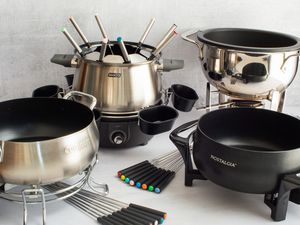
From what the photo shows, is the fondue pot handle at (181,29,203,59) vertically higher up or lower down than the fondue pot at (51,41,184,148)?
higher up

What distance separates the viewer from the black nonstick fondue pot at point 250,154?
24.0 inches

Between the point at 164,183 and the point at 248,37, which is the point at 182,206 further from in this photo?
the point at 248,37

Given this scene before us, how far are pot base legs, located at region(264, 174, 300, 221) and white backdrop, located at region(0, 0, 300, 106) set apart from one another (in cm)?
56

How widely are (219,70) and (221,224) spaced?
36cm

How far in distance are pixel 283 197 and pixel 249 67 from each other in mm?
306

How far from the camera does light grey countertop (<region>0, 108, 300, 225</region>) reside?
652 millimetres

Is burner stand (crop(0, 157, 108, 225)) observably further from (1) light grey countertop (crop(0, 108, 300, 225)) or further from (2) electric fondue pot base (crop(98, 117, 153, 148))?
(2) electric fondue pot base (crop(98, 117, 153, 148))

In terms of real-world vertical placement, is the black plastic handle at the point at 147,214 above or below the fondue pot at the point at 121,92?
below

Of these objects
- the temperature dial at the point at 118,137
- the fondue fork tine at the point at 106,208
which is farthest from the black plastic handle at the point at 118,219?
the temperature dial at the point at 118,137

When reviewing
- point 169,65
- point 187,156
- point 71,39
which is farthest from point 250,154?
point 71,39

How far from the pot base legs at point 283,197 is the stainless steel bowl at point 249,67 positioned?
0.27m

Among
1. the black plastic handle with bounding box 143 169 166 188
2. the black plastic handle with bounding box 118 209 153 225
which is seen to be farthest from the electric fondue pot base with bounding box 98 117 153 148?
the black plastic handle with bounding box 118 209 153 225

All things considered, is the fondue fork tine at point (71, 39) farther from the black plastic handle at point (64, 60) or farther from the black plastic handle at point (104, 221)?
the black plastic handle at point (104, 221)

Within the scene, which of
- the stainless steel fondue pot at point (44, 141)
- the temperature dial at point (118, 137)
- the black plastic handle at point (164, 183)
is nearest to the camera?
the stainless steel fondue pot at point (44, 141)
